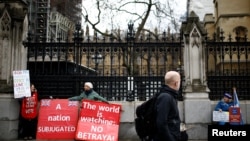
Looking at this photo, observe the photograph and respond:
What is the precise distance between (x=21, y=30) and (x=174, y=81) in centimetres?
819

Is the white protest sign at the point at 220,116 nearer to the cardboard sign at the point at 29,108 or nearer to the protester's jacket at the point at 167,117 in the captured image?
the cardboard sign at the point at 29,108

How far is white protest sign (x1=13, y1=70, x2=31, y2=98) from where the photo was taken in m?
11.2

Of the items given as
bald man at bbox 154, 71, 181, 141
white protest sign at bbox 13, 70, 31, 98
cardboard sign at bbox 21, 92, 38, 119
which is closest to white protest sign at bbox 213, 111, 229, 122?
cardboard sign at bbox 21, 92, 38, 119

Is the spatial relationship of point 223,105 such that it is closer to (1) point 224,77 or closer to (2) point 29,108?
(1) point 224,77

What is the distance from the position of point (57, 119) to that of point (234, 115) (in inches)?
207

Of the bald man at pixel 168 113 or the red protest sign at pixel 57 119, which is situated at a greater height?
the bald man at pixel 168 113

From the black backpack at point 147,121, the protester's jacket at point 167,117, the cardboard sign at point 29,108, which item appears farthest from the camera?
the cardboard sign at point 29,108

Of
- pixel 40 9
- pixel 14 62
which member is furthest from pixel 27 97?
pixel 40 9

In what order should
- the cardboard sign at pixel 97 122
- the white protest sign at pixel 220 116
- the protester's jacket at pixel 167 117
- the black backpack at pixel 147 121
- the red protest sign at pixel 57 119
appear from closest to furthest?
the protester's jacket at pixel 167 117
the black backpack at pixel 147 121
the cardboard sign at pixel 97 122
the red protest sign at pixel 57 119
the white protest sign at pixel 220 116

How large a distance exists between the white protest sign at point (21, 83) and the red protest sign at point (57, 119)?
0.76 metres

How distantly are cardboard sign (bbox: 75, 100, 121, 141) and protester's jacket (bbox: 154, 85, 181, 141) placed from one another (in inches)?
216

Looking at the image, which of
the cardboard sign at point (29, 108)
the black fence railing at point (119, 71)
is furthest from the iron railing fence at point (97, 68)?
the cardboard sign at point (29, 108)

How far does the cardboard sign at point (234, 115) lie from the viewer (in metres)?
10.8

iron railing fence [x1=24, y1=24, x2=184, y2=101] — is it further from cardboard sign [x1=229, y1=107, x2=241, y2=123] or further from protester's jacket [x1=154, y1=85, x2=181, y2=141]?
protester's jacket [x1=154, y1=85, x2=181, y2=141]
